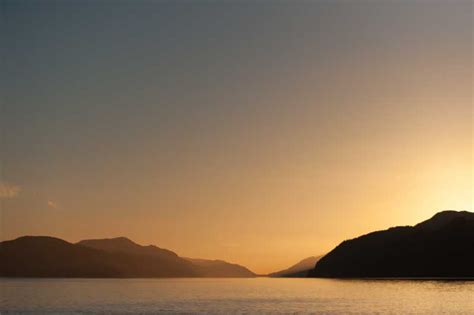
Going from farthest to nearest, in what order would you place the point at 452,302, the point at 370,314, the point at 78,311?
the point at 452,302
the point at 78,311
the point at 370,314

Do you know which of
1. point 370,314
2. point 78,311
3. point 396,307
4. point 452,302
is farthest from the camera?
point 452,302

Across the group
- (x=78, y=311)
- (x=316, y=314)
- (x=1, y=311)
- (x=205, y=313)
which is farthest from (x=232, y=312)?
(x=1, y=311)

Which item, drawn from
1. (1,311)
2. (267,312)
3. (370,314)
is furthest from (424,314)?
(1,311)

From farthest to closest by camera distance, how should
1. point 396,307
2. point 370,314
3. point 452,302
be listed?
point 452,302 < point 396,307 < point 370,314

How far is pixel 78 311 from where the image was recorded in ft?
367

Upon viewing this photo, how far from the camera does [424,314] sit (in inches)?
4144

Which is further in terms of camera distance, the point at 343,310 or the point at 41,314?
the point at 343,310

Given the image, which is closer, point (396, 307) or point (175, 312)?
point (175, 312)

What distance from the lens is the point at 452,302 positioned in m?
134

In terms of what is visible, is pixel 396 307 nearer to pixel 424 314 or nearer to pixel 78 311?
pixel 424 314

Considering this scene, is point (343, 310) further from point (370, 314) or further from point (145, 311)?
point (145, 311)

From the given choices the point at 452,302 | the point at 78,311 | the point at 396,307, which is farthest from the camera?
the point at 452,302

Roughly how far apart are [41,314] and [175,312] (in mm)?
24135

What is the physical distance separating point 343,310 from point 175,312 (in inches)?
1299
